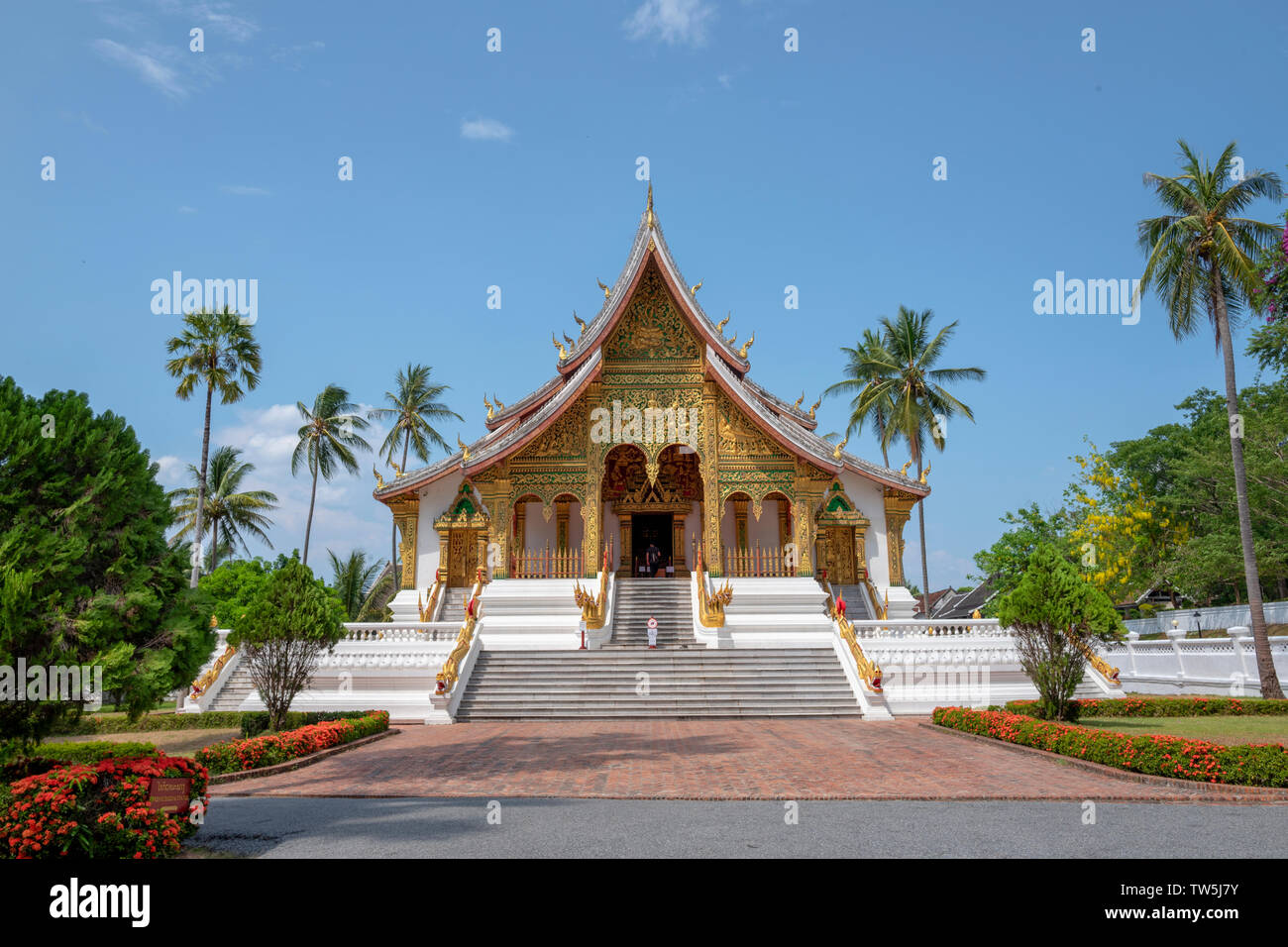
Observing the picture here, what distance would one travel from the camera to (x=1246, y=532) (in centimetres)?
1989

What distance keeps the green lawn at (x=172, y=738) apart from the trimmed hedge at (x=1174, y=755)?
13.7 meters

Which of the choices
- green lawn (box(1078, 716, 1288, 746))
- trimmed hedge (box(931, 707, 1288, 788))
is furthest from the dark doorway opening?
trimmed hedge (box(931, 707, 1288, 788))

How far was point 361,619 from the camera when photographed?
109ft

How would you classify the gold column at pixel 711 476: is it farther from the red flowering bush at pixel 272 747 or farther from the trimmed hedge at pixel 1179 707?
the red flowering bush at pixel 272 747

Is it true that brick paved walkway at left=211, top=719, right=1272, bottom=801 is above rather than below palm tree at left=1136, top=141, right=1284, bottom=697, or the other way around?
below

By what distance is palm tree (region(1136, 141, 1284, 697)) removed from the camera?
19828 mm

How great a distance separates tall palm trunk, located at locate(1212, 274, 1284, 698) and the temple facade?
9.43 metres

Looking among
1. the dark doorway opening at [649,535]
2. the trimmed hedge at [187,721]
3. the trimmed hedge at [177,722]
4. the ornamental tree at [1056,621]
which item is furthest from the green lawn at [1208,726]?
the trimmed hedge at [177,722]

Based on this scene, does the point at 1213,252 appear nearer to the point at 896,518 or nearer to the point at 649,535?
the point at 896,518

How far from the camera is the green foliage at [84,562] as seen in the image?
21.5ft

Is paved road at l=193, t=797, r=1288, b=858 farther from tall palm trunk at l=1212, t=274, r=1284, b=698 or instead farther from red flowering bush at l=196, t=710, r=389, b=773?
tall palm trunk at l=1212, t=274, r=1284, b=698

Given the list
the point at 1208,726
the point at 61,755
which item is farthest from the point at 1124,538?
the point at 61,755
